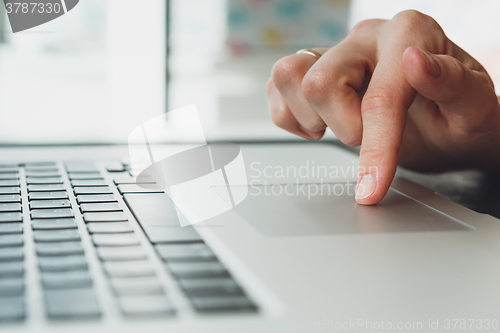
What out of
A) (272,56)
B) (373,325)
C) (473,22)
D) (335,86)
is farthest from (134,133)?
(272,56)

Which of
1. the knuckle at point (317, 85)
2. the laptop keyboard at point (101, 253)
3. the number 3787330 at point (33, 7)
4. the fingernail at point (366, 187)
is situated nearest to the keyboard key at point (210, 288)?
the laptop keyboard at point (101, 253)

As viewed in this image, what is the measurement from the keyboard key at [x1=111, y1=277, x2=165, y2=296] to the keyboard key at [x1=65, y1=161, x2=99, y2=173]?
0.28 metres

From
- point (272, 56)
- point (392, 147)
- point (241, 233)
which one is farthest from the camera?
point (272, 56)

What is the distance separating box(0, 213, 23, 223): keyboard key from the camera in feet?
0.99

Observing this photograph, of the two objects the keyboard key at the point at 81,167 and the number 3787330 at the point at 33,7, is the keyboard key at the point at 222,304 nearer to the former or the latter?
the keyboard key at the point at 81,167

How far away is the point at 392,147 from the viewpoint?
0.42 metres

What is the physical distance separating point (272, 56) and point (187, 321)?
4.36 meters

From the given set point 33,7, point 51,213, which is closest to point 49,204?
point 51,213

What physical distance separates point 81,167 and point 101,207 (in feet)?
0.52

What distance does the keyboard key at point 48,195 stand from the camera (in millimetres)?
361

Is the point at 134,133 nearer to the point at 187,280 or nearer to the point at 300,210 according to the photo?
the point at 300,210

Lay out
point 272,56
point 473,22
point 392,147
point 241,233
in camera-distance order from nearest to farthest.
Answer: point 241,233 < point 392,147 < point 473,22 < point 272,56

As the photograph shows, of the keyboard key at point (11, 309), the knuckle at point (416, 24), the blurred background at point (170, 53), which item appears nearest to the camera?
the keyboard key at point (11, 309)

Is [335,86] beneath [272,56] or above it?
above
